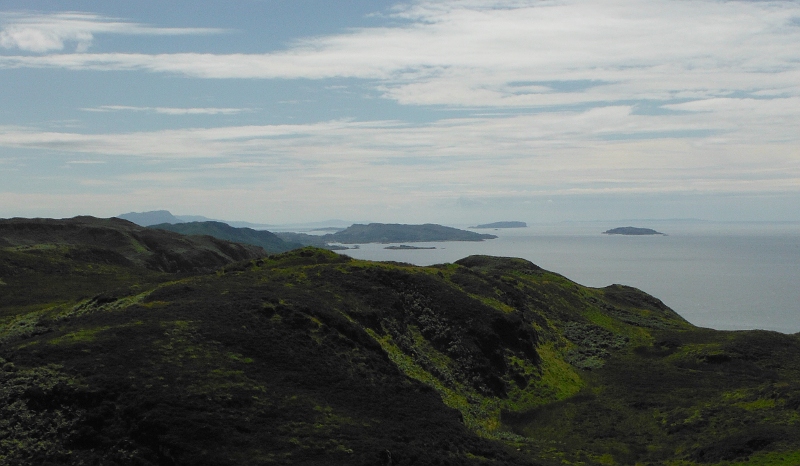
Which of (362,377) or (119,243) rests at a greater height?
(119,243)

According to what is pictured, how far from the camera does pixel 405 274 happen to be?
67.1m

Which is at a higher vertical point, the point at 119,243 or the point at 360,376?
the point at 119,243

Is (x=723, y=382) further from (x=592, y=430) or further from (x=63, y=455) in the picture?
(x=63, y=455)

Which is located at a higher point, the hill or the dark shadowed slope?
the dark shadowed slope

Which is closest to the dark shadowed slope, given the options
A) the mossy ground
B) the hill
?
the mossy ground

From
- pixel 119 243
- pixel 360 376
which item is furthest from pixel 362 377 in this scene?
pixel 119 243

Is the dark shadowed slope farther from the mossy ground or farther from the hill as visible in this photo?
the hill

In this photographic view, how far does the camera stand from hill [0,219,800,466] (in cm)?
2988

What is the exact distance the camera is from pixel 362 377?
136ft

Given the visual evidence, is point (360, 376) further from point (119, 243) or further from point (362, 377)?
point (119, 243)

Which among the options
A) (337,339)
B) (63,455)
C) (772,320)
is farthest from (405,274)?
(772,320)

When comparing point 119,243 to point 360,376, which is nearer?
point 360,376

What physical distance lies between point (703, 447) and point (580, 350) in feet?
104

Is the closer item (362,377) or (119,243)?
(362,377)
